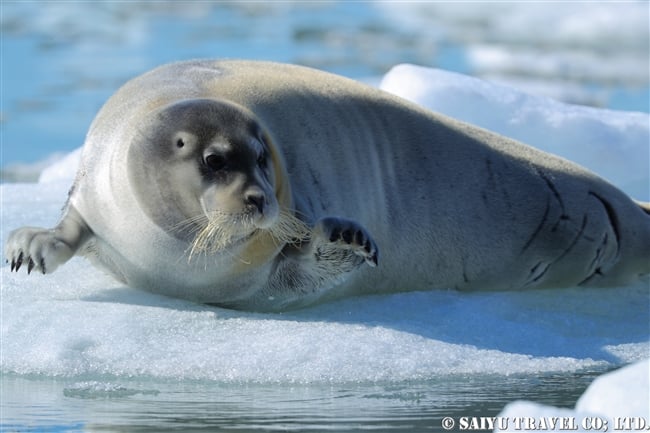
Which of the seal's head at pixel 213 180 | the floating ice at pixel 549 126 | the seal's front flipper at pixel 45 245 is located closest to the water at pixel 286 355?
the seal's front flipper at pixel 45 245

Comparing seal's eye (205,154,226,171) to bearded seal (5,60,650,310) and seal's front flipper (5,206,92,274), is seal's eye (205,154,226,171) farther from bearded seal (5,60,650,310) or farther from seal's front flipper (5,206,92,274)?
seal's front flipper (5,206,92,274)

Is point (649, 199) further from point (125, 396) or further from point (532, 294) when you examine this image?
point (125, 396)

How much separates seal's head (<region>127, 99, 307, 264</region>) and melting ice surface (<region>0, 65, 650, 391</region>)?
246 millimetres

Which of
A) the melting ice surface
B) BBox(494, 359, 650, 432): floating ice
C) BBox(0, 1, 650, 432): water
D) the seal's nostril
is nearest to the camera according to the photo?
BBox(494, 359, 650, 432): floating ice

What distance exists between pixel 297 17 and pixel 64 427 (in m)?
14.7

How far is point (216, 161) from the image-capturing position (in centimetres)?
388

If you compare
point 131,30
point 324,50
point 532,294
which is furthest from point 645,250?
point 131,30

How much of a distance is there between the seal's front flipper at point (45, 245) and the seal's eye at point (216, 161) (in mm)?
573

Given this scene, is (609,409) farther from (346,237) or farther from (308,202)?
(308,202)

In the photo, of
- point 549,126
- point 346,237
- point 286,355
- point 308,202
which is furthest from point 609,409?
point 549,126

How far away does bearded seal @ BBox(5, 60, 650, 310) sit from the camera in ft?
13.1

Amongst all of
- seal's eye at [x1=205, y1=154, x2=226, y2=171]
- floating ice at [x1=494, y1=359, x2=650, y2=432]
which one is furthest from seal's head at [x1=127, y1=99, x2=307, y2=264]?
floating ice at [x1=494, y1=359, x2=650, y2=432]

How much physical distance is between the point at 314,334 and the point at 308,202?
2.15 feet

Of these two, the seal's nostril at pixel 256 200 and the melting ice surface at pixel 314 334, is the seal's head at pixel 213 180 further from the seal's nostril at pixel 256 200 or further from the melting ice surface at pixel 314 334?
the melting ice surface at pixel 314 334
